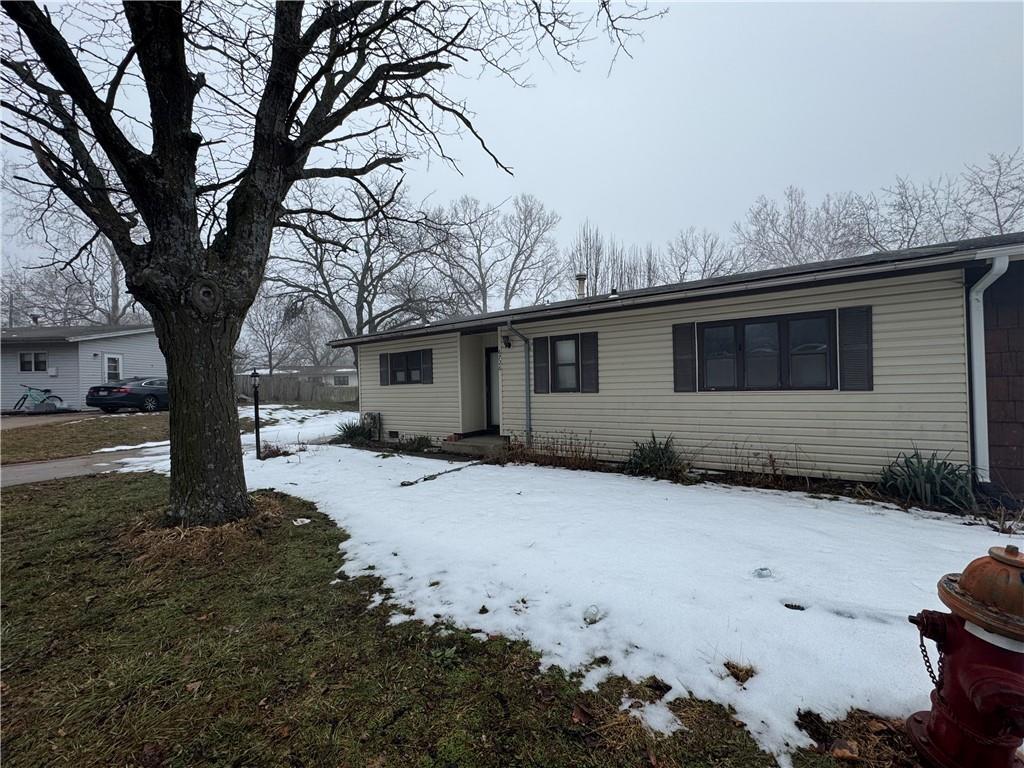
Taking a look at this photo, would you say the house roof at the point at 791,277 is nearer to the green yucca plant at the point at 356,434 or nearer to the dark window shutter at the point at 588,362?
the dark window shutter at the point at 588,362

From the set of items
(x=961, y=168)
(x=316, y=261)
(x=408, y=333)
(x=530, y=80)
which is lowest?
(x=408, y=333)

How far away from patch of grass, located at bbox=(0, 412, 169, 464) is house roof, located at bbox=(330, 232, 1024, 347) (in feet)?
32.0

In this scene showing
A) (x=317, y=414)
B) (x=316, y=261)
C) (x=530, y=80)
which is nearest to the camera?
(x=530, y=80)

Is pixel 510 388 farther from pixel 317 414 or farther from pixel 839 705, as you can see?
pixel 317 414

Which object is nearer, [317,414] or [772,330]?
[772,330]

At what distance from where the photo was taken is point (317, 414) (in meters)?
18.8

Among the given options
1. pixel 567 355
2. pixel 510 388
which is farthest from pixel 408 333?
pixel 567 355

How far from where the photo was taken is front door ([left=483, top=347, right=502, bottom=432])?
1040cm

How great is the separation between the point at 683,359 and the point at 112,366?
79.4 ft

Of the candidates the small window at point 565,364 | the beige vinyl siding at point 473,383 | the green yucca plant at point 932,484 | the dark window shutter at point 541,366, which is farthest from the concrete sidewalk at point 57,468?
the green yucca plant at point 932,484

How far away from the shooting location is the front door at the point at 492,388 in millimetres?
10398

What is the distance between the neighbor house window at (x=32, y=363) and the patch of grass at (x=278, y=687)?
21604 mm

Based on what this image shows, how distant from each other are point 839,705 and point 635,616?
99cm

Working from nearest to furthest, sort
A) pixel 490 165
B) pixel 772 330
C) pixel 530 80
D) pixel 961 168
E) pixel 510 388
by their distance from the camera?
→ 1. pixel 530 80
2. pixel 772 330
3. pixel 490 165
4. pixel 510 388
5. pixel 961 168
